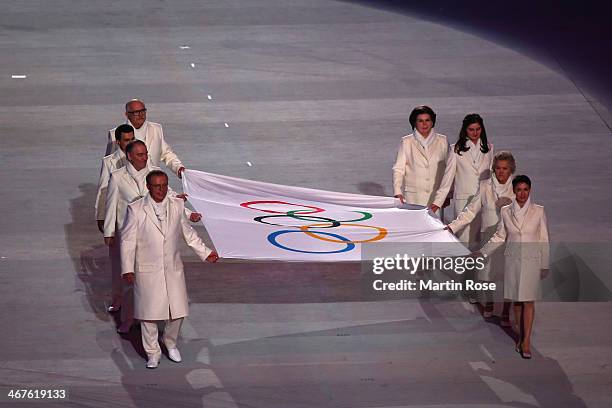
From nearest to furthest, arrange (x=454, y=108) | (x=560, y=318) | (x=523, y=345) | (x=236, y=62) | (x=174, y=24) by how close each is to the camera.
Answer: (x=523, y=345), (x=560, y=318), (x=454, y=108), (x=236, y=62), (x=174, y=24)

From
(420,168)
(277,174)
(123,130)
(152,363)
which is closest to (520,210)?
(420,168)

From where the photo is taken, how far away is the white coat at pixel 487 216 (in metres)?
11.3

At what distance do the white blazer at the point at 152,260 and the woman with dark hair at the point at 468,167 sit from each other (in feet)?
8.91

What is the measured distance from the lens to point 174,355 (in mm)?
10844

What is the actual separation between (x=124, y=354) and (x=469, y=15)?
1346 centimetres

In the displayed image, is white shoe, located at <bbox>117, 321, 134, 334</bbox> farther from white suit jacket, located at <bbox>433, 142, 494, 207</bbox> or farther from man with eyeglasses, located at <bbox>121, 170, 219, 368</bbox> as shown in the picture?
white suit jacket, located at <bbox>433, 142, 494, 207</bbox>

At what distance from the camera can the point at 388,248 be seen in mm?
11289

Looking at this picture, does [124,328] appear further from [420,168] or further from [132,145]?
[420,168]

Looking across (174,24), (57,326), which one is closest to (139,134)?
(57,326)

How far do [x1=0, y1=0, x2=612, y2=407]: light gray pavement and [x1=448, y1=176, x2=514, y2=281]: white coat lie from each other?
0.55 metres

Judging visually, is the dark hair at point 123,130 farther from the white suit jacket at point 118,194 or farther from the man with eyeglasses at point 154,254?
the man with eyeglasses at point 154,254

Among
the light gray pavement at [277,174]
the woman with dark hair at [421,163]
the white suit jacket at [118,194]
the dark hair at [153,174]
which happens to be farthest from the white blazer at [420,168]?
the dark hair at [153,174]

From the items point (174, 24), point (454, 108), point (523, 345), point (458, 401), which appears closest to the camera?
point (458, 401)

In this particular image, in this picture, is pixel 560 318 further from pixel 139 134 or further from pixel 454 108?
pixel 454 108
